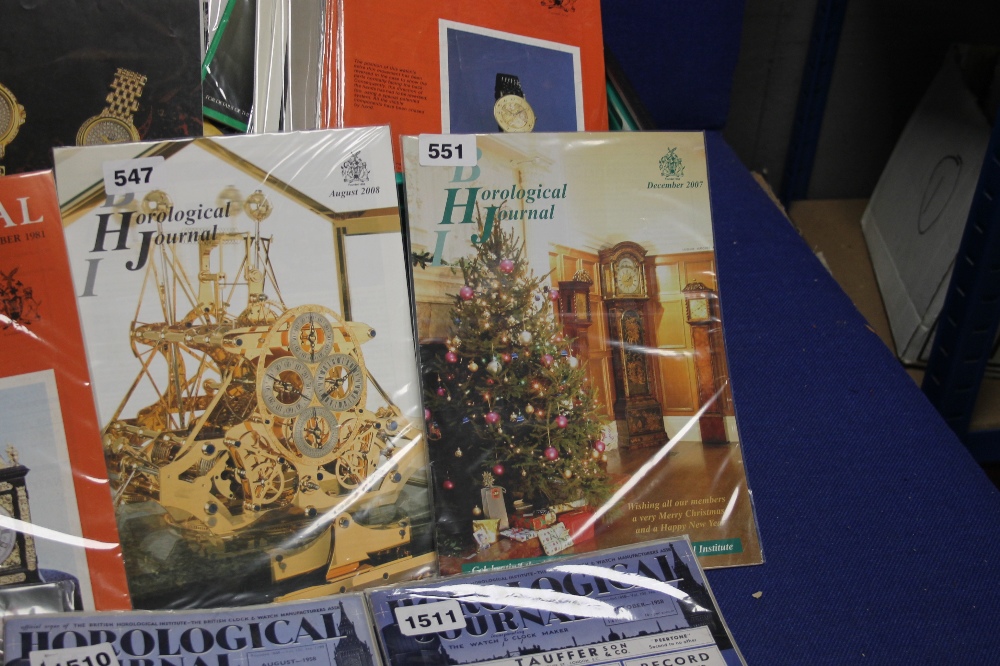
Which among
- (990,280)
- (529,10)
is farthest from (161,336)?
(990,280)

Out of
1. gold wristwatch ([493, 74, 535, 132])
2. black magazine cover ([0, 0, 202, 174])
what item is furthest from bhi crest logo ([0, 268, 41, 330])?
gold wristwatch ([493, 74, 535, 132])

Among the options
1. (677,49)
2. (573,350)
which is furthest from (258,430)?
(677,49)

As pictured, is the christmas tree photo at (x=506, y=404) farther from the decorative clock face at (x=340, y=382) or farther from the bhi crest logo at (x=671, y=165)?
the bhi crest logo at (x=671, y=165)

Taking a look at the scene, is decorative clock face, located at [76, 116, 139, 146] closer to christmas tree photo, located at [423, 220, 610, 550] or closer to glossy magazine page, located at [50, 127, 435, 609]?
glossy magazine page, located at [50, 127, 435, 609]

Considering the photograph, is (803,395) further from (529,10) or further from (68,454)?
(68,454)

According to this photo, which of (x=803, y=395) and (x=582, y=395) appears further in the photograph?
(x=803, y=395)

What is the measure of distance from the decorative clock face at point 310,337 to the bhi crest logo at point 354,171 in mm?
137

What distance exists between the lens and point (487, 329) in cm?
79

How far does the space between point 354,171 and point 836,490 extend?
0.62 m

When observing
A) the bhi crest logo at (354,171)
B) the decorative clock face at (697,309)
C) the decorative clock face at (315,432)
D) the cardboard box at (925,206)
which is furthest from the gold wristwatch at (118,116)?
the cardboard box at (925,206)

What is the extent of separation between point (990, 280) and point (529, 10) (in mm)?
871

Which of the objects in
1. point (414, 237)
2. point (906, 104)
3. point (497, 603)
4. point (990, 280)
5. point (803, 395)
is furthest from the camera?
point (906, 104)

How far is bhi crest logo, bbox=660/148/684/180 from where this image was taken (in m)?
0.83

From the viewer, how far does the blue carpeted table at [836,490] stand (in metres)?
0.74
